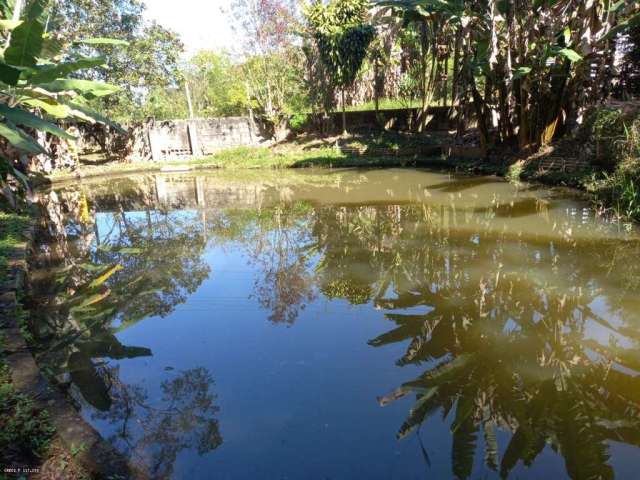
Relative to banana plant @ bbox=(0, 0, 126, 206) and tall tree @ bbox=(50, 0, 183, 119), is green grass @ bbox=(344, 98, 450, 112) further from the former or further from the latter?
banana plant @ bbox=(0, 0, 126, 206)

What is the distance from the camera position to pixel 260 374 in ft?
11.7

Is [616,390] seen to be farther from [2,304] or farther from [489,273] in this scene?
[2,304]

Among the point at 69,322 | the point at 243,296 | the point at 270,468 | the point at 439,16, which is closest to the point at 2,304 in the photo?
the point at 69,322

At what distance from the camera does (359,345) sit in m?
3.94

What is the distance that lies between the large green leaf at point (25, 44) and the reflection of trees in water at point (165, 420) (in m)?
2.92

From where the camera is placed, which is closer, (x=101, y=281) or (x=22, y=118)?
(x=22, y=118)

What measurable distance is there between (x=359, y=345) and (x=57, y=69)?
3.95 m

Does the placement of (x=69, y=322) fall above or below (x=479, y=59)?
below

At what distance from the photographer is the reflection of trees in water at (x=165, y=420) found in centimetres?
276

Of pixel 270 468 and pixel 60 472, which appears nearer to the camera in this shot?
pixel 60 472

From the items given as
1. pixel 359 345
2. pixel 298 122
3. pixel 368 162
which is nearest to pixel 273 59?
pixel 298 122

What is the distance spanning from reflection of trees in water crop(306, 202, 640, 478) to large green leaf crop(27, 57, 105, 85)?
3508mm

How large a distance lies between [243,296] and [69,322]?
6.13ft

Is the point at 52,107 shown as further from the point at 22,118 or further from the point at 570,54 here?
the point at 570,54
